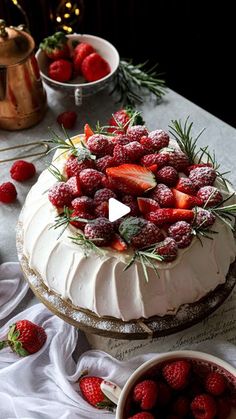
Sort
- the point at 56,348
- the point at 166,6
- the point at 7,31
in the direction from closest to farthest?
the point at 56,348 < the point at 7,31 < the point at 166,6

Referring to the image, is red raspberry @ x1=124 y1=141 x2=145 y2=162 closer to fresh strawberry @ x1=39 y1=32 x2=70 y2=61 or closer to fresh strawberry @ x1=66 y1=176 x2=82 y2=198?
fresh strawberry @ x1=66 y1=176 x2=82 y2=198

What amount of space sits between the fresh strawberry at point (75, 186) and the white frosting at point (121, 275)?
59 mm

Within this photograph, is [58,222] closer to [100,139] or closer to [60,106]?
[100,139]

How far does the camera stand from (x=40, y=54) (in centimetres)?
203

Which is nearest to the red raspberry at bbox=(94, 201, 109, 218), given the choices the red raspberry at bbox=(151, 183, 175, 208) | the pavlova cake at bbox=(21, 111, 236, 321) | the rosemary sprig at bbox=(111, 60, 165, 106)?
the pavlova cake at bbox=(21, 111, 236, 321)

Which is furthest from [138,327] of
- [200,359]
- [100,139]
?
[100,139]

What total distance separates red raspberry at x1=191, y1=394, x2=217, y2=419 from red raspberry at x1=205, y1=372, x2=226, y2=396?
2cm

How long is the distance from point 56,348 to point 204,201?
1.60 feet

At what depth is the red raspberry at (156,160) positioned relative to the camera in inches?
58.1

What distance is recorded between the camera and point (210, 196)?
142cm

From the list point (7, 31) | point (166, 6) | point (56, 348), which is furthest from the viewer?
point (166, 6)

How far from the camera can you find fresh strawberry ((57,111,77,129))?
1.98m

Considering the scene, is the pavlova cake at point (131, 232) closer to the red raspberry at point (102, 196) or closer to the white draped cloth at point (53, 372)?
the red raspberry at point (102, 196)

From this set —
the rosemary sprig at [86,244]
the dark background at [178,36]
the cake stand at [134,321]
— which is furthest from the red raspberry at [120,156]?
the dark background at [178,36]
